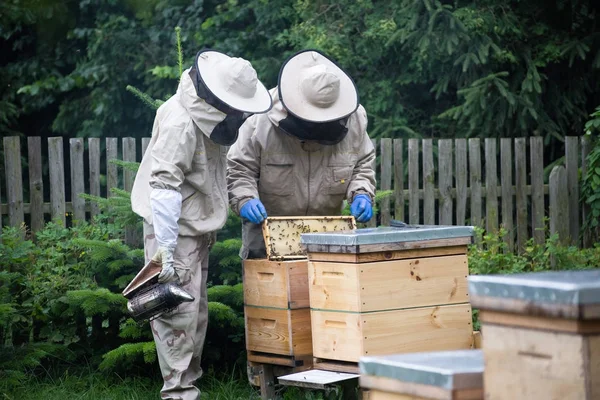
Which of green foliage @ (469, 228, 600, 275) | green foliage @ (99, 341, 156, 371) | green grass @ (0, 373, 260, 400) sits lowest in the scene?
green grass @ (0, 373, 260, 400)

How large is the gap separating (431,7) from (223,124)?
549 centimetres

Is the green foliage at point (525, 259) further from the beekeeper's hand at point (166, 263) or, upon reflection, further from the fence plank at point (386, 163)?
the beekeeper's hand at point (166, 263)

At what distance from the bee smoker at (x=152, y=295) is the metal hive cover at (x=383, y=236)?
0.71 meters

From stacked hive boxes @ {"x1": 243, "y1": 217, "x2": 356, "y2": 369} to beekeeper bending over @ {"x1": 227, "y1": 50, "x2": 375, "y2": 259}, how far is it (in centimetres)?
21

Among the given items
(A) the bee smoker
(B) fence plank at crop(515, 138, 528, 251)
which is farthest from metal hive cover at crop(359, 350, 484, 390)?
(B) fence plank at crop(515, 138, 528, 251)

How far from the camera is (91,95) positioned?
1211cm

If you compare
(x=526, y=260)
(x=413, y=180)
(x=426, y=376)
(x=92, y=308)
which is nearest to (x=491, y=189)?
(x=413, y=180)

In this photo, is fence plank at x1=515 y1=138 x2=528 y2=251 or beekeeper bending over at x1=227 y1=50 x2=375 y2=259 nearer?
beekeeper bending over at x1=227 y1=50 x2=375 y2=259

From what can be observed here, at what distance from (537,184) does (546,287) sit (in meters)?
7.29

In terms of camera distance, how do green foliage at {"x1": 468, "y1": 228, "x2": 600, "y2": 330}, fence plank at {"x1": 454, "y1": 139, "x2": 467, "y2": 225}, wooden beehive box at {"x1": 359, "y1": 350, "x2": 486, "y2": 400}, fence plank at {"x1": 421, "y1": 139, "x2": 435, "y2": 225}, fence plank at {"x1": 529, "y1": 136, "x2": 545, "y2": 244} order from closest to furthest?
wooden beehive box at {"x1": 359, "y1": 350, "x2": 486, "y2": 400}
green foliage at {"x1": 468, "y1": 228, "x2": 600, "y2": 330}
fence plank at {"x1": 421, "y1": 139, "x2": 435, "y2": 225}
fence plank at {"x1": 454, "y1": 139, "x2": 467, "y2": 225}
fence plank at {"x1": 529, "y1": 136, "x2": 545, "y2": 244}

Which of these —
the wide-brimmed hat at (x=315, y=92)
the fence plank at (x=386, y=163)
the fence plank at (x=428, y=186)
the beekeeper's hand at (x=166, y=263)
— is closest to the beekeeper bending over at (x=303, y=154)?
the wide-brimmed hat at (x=315, y=92)

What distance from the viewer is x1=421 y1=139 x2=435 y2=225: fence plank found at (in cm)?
874

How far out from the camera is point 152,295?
4.50 m

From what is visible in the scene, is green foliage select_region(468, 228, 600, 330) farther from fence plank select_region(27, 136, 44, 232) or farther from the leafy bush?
fence plank select_region(27, 136, 44, 232)
